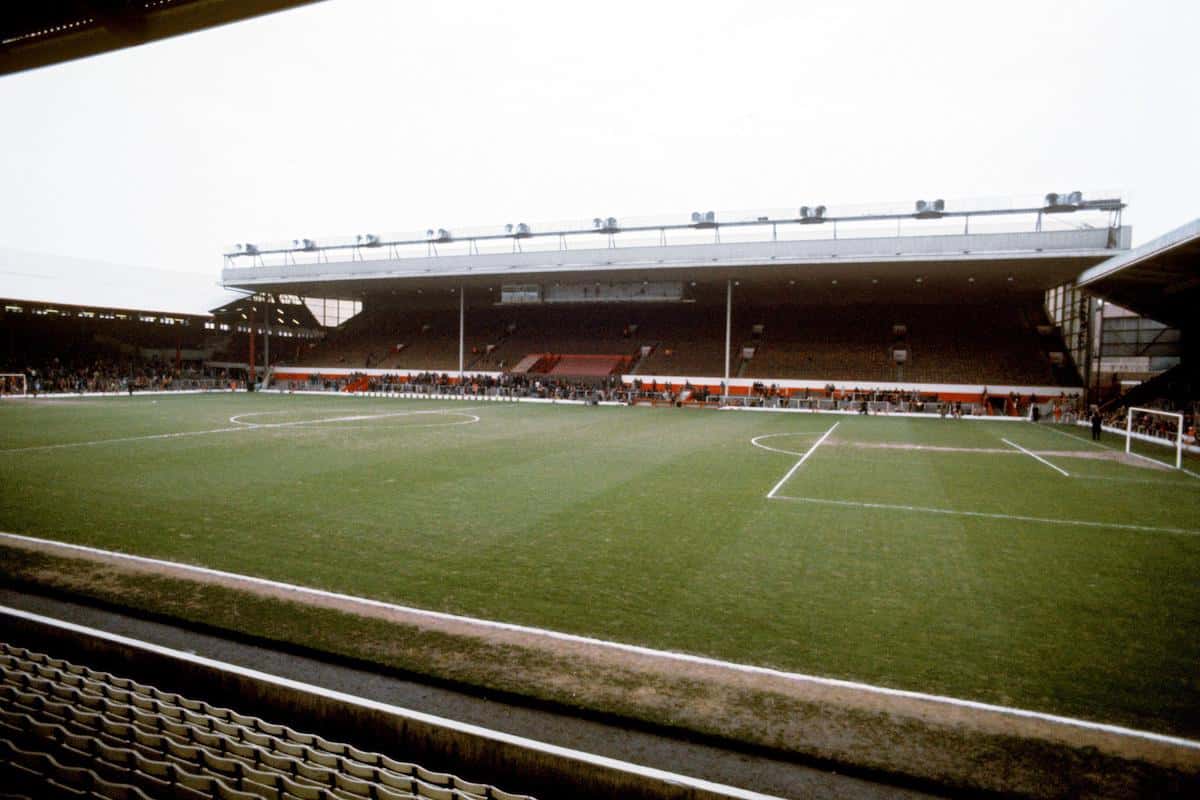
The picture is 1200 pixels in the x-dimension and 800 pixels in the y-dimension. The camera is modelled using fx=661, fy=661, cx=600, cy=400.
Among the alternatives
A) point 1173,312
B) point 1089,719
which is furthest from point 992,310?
point 1089,719

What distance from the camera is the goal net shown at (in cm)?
3761

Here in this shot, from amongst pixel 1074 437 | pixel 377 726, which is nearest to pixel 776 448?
pixel 1074 437

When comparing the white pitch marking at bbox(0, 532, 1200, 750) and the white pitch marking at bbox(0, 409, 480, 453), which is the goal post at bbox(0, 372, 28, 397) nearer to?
the white pitch marking at bbox(0, 409, 480, 453)

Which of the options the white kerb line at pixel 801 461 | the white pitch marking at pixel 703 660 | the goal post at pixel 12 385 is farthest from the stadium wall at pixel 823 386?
the white pitch marking at pixel 703 660

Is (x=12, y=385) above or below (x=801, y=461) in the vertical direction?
above

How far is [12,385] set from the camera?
127 feet

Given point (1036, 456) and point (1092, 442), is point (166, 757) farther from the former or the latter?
point (1092, 442)

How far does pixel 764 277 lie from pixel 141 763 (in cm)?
4244

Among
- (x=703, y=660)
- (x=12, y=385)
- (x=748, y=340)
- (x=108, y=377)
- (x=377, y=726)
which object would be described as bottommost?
(x=703, y=660)

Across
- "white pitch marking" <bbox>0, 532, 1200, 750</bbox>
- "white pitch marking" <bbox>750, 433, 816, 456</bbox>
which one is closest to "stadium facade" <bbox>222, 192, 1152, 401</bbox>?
"white pitch marking" <bbox>750, 433, 816, 456</bbox>

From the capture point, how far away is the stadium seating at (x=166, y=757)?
2496 mm

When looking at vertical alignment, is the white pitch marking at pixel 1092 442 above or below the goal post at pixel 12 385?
below

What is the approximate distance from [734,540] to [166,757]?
702 centimetres

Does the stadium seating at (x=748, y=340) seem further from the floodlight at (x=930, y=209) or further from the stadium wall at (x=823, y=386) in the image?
the floodlight at (x=930, y=209)
